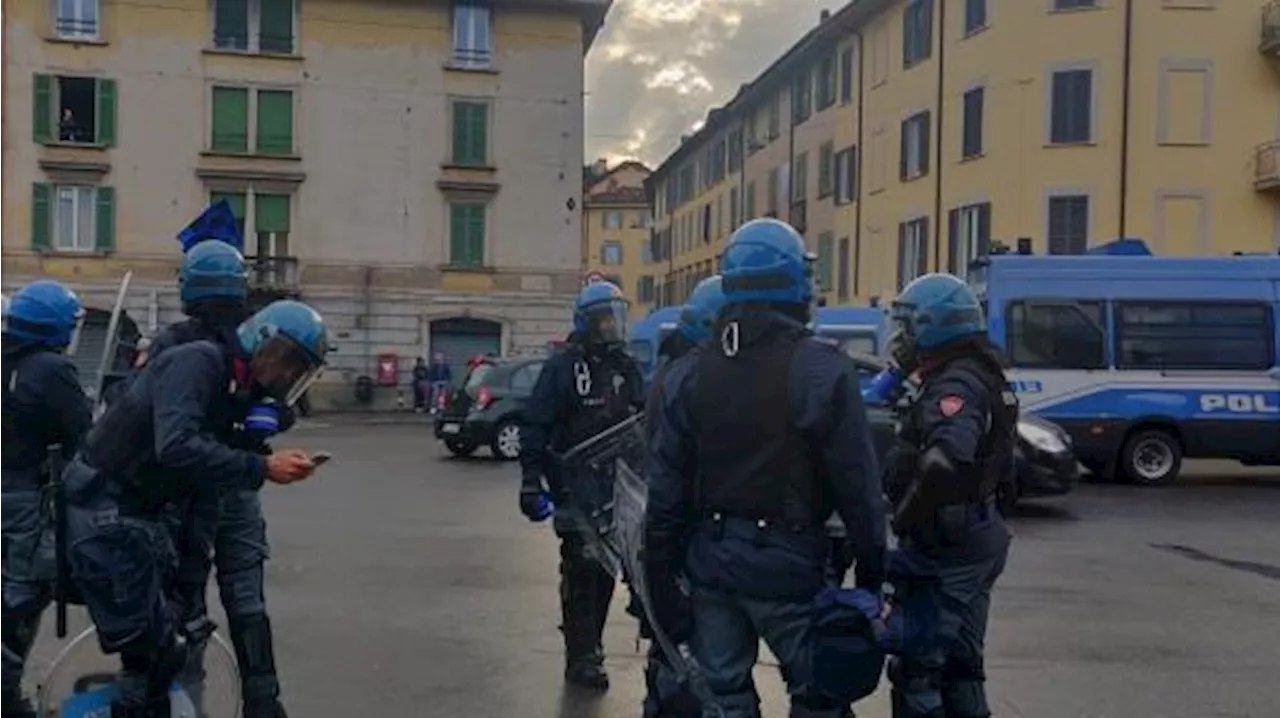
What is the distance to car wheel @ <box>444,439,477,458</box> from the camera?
20656 mm

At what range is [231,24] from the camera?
37.8m

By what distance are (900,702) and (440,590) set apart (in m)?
4.91

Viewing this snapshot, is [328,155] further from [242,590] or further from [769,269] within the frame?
[769,269]

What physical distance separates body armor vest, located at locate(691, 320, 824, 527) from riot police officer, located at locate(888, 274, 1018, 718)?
2.55 feet

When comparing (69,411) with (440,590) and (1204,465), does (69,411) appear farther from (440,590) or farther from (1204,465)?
(1204,465)

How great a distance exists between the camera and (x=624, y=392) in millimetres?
6609

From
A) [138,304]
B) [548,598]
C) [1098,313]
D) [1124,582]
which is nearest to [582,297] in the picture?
[548,598]

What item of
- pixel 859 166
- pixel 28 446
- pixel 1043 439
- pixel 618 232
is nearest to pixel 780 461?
pixel 28 446

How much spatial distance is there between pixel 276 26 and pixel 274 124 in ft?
9.37

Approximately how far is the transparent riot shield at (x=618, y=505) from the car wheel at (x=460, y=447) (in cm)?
1438

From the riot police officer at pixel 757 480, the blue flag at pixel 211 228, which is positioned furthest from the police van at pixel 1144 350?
the riot police officer at pixel 757 480

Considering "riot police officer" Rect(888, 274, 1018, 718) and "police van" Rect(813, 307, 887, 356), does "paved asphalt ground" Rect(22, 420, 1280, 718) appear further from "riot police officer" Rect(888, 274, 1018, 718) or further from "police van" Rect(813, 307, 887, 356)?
"police van" Rect(813, 307, 887, 356)

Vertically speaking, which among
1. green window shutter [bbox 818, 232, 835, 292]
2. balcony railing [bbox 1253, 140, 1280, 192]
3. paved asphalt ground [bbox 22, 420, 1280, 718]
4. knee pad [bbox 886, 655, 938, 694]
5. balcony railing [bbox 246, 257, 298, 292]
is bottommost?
paved asphalt ground [bbox 22, 420, 1280, 718]

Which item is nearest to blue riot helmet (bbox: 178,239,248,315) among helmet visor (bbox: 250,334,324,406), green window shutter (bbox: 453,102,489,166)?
helmet visor (bbox: 250,334,324,406)
